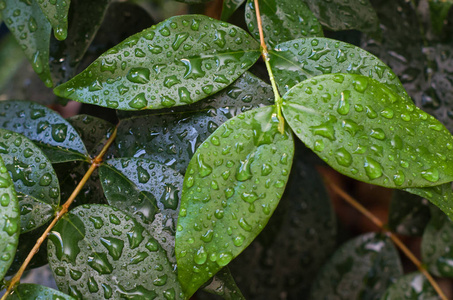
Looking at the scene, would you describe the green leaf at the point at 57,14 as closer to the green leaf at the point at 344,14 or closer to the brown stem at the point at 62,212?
the brown stem at the point at 62,212

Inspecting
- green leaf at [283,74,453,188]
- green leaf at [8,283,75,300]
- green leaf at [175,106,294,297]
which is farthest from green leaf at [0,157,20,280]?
green leaf at [283,74,453,188]

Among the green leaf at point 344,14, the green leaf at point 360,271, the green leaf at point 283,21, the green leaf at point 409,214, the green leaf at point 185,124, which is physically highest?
the green leaf at point 283,21

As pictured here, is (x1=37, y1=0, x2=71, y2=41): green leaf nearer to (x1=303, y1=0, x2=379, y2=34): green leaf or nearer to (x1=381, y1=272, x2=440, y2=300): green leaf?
(x1=303, y1=0, x2=379, y2=34): green leaf

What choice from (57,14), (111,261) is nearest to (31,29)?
(57,14)

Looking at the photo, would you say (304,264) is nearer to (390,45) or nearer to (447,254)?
(447,254)

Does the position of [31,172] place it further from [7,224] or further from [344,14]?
[344,14]

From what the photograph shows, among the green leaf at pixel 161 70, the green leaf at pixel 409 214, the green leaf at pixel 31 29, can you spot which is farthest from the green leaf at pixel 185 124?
the green leaf at pixel 409 214
